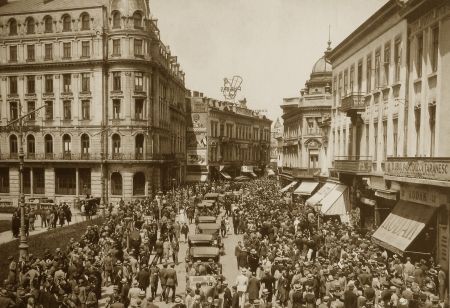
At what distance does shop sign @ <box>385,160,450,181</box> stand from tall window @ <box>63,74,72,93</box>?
126ft

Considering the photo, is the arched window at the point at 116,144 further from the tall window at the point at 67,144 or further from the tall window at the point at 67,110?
the tall window at the point at 67,110

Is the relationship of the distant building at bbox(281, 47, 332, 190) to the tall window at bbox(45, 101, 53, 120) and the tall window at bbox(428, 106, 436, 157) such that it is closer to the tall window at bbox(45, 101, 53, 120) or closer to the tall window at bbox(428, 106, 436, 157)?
the tall window at bbox(45, 101, 53, 120)

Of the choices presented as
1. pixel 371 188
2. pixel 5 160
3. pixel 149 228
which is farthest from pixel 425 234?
pixel 5 160

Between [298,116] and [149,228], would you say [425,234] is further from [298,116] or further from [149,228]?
[298,116]


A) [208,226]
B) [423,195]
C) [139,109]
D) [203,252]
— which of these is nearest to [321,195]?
[208,226]

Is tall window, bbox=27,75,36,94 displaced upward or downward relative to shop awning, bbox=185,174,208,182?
upward

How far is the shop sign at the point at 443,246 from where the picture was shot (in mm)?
18297

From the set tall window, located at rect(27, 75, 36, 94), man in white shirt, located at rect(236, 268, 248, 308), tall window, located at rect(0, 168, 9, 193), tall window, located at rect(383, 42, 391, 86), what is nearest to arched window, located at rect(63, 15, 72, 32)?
tall window, located at rect(27, 75, 36, 94)

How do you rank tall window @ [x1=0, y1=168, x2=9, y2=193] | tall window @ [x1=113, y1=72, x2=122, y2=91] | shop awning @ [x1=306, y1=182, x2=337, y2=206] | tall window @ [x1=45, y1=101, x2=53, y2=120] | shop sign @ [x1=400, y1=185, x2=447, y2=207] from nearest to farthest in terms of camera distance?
shop sign @ [x1=400, y1=185, x2=447, y2=207] → shop awning @ [x1=306, y1=182, x2=337, y2=206] → tall window @ [x1=113, y1=72, x2=122, y2=91] → tall window @ [x1=45, y1=101, x2=53, y2=120] → tall window @ [x1=0, y1=168, x2=9, y2=193]

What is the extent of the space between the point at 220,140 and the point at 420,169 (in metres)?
65.7

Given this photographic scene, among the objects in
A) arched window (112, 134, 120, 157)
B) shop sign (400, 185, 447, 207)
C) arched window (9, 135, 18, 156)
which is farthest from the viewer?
arched window (9, 135, 18, 156)

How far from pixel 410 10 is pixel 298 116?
37720 millimetres

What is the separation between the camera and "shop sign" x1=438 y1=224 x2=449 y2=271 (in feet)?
60.0

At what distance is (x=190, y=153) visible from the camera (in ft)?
255
